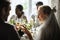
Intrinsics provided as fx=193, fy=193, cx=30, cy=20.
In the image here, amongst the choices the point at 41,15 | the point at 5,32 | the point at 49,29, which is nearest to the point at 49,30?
the point at 49,29

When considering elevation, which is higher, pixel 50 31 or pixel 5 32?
pixel 5 32

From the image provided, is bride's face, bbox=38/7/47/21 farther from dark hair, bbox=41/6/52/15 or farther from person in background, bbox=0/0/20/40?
person in background, bbox=0/0/20/40

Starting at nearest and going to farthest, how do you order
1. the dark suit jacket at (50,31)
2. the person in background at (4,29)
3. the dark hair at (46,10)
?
the person in background at (4,29)
the dark suit jacket at (50,31)
the dark hair at (46,10)

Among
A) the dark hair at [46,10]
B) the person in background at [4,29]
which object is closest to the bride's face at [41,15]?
the dark hair at [46,10]

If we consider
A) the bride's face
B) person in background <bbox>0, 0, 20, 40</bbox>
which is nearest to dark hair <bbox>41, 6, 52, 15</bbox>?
the bride's face

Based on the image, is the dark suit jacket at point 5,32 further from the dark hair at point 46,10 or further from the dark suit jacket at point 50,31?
the dark hair at point 46,10

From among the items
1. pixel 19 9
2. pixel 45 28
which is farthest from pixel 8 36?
pixel 19 9

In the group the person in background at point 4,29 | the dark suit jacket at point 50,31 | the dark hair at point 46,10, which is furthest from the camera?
the dark hair at point 46,10

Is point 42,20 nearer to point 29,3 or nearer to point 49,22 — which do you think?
point 49,22

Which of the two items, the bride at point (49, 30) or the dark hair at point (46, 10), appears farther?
the dark hair at point (46, 10)

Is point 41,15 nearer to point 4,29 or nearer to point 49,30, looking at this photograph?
point 49,30

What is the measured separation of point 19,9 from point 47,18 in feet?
6.61

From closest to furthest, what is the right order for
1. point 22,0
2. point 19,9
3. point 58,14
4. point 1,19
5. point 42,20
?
1. point 1,19
2. point 42,20
3. point 19,9
4. point 58,14
5. point 22,0

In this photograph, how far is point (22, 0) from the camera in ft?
17.1
